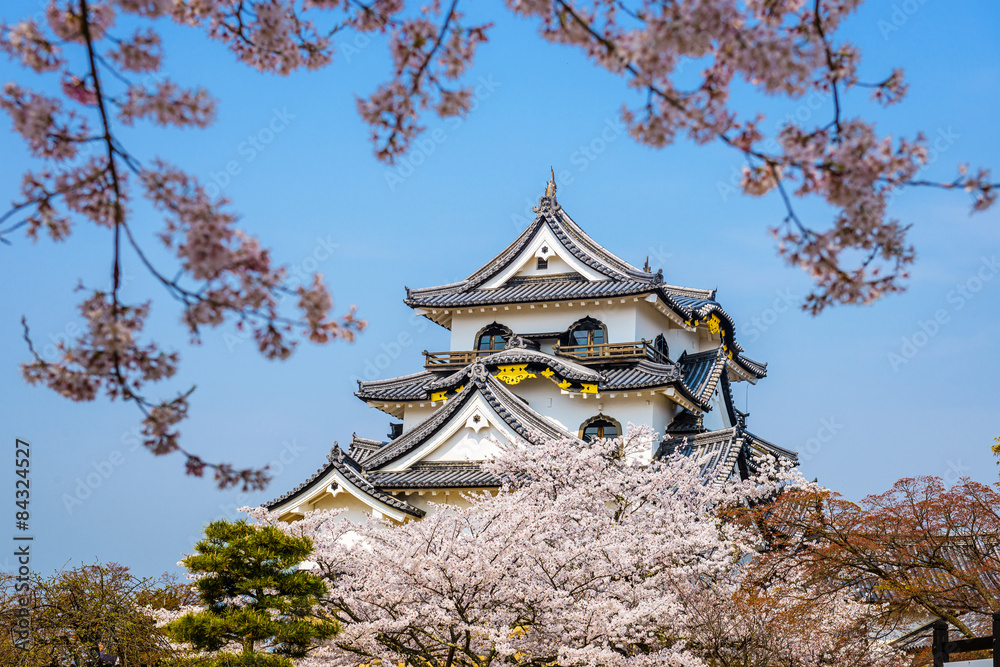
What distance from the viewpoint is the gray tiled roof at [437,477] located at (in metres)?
21.0

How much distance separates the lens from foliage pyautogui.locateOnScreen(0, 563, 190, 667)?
14.1 meters

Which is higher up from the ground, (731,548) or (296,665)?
(731,548)

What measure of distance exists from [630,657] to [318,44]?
38.7 feet

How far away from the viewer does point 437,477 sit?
2161cm

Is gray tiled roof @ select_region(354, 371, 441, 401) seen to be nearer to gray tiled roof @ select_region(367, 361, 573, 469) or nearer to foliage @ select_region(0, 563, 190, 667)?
gray tiled roof @ select_region(367, 361, 573, 469)

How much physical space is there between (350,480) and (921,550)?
12646 millimetres

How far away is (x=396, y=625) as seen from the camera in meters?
13.0

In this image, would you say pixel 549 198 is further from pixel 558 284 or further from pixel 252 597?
pixel 252 597

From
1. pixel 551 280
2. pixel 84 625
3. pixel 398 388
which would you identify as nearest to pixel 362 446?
pixel 398 388

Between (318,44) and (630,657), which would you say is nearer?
(318,44)

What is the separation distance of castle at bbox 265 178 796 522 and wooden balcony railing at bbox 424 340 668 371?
0.04 m

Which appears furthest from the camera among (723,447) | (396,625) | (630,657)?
(723,447)

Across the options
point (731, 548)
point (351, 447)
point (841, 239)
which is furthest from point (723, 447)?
point (841, 239)

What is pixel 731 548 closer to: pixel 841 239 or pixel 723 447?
pixel 723 447
